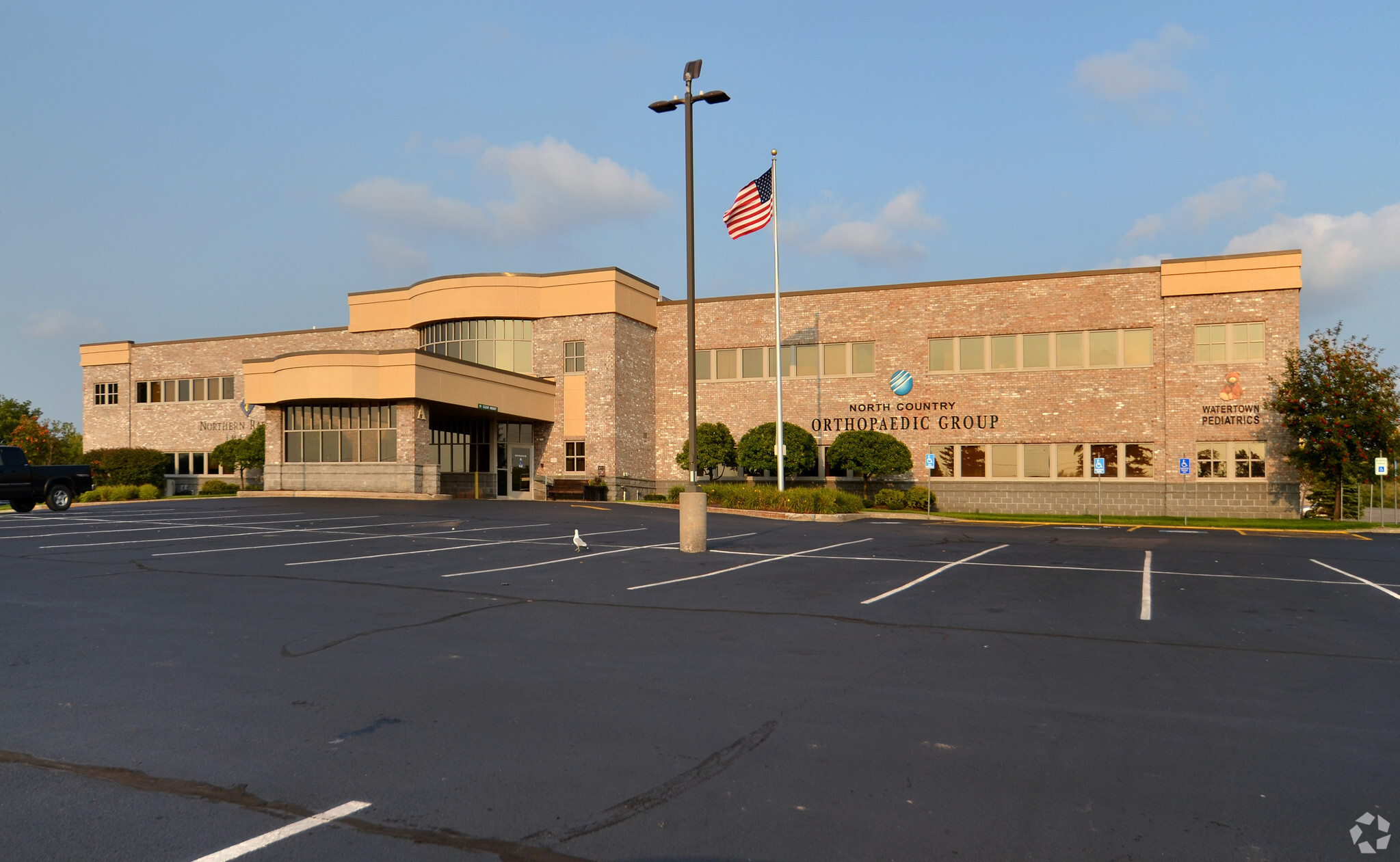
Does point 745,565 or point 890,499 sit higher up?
point 745,565

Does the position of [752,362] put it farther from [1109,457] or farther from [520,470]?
[1109,457]

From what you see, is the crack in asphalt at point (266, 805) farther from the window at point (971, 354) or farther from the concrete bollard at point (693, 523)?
the window at point (971, 354)

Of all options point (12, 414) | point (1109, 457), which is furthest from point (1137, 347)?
point (12, 414)

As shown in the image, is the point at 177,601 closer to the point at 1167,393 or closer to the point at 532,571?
the point at 532,571

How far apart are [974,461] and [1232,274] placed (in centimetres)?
1245

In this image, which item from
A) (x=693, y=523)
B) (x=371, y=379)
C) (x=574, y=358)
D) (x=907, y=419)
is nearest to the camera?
(x=693, y=523)

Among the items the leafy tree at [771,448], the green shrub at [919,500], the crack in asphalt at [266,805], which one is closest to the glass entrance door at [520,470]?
the leafy tree at [771,448]

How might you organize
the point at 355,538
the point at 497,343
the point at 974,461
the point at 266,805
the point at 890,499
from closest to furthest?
1. the point at 266,805
2. the point at 355,538
3. the point at 890,499
4. the point at 974,461
5. the point at 497,343

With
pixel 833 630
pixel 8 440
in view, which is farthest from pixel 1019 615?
pixel 8 440

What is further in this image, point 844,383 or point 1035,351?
point 844,383

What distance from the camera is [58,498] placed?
2636 cm

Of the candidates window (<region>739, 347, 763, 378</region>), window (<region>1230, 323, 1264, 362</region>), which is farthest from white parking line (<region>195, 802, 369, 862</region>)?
window (<region>1230, 323, 1264, 362</region>)

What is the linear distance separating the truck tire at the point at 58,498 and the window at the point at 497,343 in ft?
55.4

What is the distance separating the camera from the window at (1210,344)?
1405 inches
